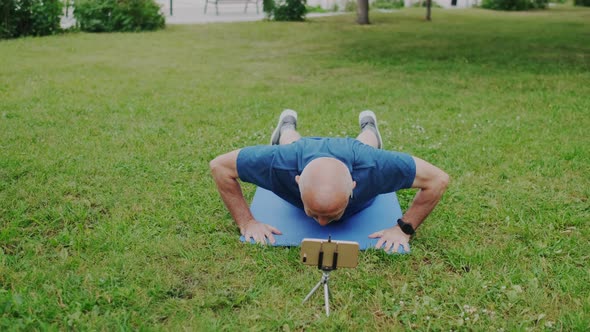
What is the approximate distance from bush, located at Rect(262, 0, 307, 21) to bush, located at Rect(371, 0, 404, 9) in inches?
303

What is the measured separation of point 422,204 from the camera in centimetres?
336

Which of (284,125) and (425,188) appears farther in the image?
(284,125)

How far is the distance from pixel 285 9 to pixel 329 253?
1612 cm

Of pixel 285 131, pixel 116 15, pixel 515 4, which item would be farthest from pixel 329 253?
pixel 515 4

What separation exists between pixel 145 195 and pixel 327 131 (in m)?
2.30

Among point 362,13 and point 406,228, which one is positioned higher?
point 362,13

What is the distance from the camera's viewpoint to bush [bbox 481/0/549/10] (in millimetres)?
23391

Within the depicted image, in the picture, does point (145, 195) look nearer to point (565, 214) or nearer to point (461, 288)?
point (461, 288)

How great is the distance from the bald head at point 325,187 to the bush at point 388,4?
22927mm

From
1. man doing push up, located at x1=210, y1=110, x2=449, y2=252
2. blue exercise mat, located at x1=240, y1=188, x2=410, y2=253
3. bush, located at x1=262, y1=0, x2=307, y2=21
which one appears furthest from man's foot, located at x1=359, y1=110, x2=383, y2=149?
bush, located at x1=262, y1=0, x2=307, y2=21

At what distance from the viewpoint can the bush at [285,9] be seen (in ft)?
57.8

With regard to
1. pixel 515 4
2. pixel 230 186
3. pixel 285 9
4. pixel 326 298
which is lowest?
pixel 326 298

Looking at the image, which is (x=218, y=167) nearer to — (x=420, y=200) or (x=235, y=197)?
(x=235, y=197)

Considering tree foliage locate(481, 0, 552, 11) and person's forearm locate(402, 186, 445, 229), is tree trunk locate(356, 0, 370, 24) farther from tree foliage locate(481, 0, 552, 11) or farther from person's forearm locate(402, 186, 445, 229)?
person's forearm locate(402, 186, 445, 229)
